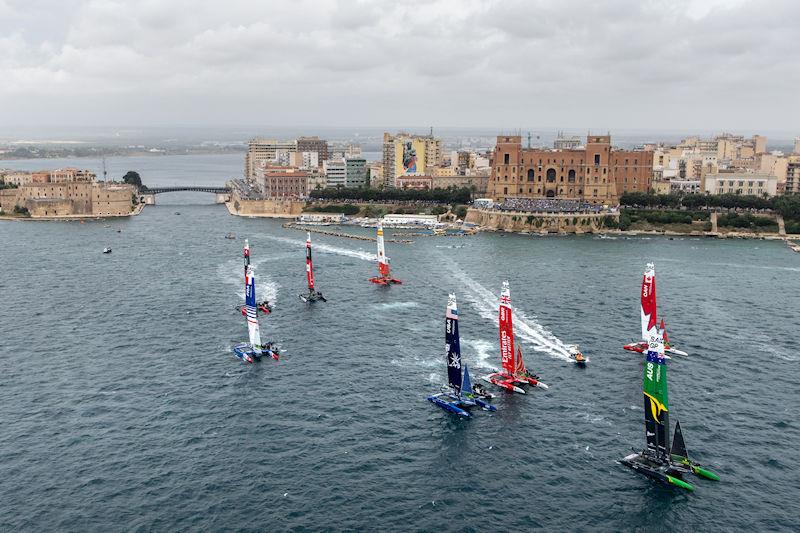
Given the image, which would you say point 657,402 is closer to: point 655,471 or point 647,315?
point 655,471

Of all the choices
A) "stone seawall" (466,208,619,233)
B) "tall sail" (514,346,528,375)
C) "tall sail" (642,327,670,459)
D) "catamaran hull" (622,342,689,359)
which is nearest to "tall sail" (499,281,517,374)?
"tall sail" (514,346,528,375)

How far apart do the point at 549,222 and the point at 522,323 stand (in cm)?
8371

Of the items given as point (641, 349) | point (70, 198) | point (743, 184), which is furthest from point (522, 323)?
point (70, 198)

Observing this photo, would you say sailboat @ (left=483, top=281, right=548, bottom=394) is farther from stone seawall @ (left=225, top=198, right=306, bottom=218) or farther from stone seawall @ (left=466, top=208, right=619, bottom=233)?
stone seawall @ (left=225, top=198, right=306, bottom=218)

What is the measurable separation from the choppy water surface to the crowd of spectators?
5647 centimetres

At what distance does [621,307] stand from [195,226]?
357 feet

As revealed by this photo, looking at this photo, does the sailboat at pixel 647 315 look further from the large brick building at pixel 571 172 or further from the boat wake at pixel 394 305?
the large brick building at pixel 571 172

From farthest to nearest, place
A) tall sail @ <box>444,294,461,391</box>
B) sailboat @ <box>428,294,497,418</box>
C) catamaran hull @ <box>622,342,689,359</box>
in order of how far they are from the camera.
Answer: catamaran hull @ <box>622,342,689,359</box> → tall sail @ <box>444,294,461,391</box> → sailboat @ <box>428,294,497,418</box>

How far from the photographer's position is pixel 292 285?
331ft

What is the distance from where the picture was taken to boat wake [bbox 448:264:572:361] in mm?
70500

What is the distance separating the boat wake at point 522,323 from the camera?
7050cm

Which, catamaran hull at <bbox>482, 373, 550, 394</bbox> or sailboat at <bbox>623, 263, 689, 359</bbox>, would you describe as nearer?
catamaran hull at <bbox>482, 373, 550, 394</bbox>

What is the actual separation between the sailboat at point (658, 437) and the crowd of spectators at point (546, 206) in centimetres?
11526

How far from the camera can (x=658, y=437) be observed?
48.0 metres
